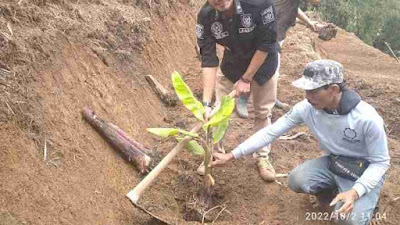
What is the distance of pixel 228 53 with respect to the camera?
4559 mm

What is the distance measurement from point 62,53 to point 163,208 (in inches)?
72.1

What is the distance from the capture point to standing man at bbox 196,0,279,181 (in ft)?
13.2

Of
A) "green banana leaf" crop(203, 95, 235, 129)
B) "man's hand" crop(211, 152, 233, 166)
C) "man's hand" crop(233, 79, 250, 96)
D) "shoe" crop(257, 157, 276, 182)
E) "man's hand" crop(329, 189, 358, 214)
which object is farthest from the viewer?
"shoe" crop(257, 157, 276, 182)

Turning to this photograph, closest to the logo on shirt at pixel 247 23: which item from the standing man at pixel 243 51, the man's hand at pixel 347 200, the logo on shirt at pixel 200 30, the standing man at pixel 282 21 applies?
the standing man at pixel 243 51

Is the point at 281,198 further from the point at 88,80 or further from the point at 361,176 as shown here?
the point at 88,80

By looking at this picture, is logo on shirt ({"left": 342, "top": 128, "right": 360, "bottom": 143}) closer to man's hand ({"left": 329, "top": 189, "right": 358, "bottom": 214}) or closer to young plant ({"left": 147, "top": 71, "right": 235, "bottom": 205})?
man's hand ({"left": 329, "top": 189, "right": 358, "bottom": 214})

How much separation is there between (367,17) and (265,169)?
1790cm

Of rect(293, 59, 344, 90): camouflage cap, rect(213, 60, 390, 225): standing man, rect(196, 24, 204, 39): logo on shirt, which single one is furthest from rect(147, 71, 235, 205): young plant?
Result: rect(293, 59, 344, 90): camouflage cap

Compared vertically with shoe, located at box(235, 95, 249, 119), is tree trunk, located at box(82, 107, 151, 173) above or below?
above

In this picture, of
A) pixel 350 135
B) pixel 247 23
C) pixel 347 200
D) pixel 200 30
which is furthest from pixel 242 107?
pixel 347 200

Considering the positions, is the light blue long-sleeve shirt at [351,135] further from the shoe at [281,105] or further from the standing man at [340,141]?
the shoe at [281,105]

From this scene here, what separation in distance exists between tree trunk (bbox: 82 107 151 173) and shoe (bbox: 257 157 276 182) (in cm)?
117

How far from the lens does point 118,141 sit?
4.31 meters

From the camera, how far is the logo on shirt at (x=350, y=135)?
3631 mm
